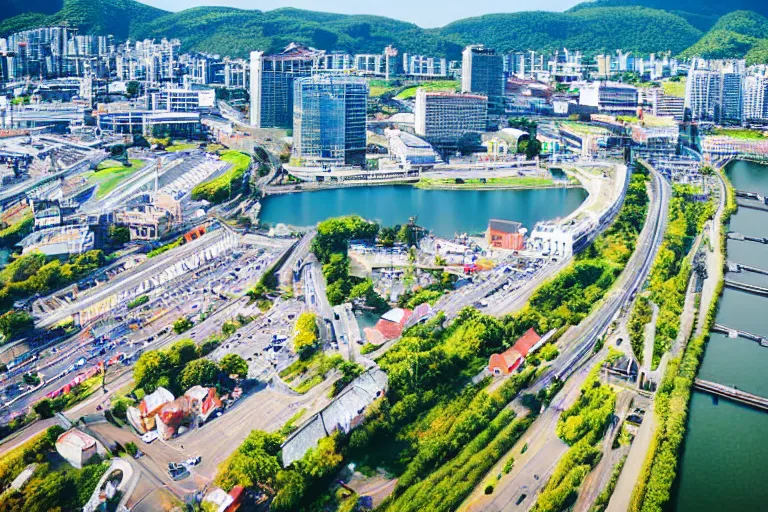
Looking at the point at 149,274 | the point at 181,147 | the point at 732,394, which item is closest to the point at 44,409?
the point at 149,274

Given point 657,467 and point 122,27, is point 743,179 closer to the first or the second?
point 657,467

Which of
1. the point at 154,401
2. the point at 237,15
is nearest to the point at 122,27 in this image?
the point at 237,15

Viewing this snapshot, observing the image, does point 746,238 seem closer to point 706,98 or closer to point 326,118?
point 326,118

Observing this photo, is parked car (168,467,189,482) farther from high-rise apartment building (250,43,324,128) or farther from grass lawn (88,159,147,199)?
high-rise apartment building (250,43,324,128)

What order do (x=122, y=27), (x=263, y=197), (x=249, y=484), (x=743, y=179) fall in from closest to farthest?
(x=249, y=484) → (x=263, y=197) → (x=743, y=179) → (x=122, y=27)

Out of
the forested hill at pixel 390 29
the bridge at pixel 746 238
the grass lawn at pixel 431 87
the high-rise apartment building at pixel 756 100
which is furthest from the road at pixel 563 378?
the forested hill at pixel 390 29
